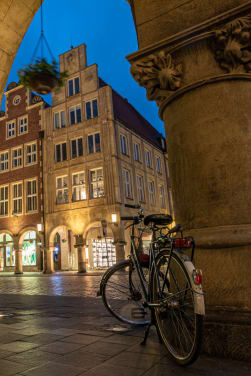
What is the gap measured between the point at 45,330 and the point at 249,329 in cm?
215

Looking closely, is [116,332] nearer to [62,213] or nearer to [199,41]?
[199,41]

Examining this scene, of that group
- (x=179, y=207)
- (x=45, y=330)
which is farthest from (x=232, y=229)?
(x=45, y=330)

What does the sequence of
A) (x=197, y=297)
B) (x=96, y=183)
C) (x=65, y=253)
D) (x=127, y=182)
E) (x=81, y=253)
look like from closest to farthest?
(x=197, y=297) → (x=81, y=253) → (x=96, y=183) → (x=127, y=182) → (x=65, y=253)

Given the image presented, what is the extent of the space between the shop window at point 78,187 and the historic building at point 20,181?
3.01 metres

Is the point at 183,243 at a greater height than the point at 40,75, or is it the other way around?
the point at 40,75

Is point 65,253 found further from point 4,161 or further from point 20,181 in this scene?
point 4,161

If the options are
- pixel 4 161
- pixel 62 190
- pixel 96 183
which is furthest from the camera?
pixel 4 161

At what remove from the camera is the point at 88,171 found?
21047 millimetres

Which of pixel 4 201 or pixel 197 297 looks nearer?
pixel 197 297

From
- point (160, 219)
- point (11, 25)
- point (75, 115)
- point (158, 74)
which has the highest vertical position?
point (75, 115)

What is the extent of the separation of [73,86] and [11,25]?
63.1 feet

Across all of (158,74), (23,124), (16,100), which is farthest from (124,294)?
(16,100)

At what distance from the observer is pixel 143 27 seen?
2.91m

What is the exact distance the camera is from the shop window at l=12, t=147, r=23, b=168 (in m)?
24.9
